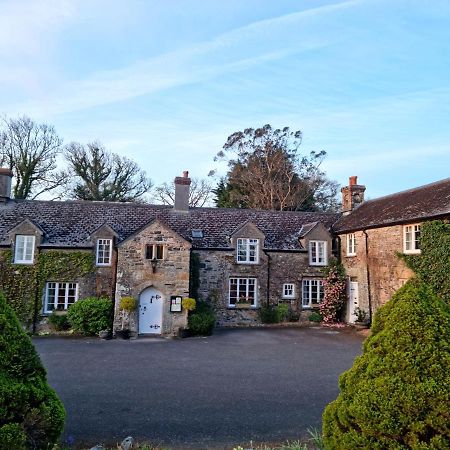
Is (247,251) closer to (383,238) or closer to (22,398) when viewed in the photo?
(383,238)

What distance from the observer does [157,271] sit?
19031mm

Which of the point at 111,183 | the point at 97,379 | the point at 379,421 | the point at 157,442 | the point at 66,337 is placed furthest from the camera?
the point at 111,183

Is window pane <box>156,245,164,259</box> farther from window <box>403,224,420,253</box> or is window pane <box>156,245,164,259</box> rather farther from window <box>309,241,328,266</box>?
window <box>403,224,420,253</box>

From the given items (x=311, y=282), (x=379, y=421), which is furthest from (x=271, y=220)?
(x=379, y=421)

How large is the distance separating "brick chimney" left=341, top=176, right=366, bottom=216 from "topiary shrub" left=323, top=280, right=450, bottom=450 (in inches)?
880

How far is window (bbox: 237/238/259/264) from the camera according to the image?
2262cm

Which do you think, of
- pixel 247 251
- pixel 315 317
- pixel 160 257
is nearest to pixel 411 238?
pixel 315 317

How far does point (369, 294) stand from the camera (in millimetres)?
20797

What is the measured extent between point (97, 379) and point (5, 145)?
31382 mm

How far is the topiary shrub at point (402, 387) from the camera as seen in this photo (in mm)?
3949

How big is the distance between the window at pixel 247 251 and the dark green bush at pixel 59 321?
33.0 ft

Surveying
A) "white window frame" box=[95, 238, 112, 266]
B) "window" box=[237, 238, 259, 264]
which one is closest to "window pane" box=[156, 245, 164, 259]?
"white window frame" box=[95, 238, 112, 266]

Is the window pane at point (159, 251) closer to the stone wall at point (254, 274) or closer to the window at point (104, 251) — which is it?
the stone wall at point (254, 274)

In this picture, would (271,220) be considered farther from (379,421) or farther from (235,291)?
(379,421)
